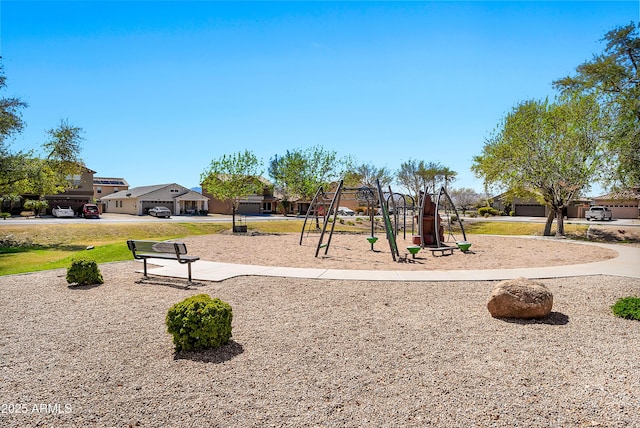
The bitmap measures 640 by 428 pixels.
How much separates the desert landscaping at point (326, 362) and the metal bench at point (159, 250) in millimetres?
1203

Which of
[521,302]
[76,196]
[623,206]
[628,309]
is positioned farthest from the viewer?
[623,206]

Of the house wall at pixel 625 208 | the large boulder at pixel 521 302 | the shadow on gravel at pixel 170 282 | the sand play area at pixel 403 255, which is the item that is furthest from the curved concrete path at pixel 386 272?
the house wall at pixel 625 208

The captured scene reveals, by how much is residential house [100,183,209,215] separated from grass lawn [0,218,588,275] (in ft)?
78.6

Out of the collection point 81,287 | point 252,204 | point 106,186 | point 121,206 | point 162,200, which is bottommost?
point 81,287

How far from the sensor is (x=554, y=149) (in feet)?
86.8

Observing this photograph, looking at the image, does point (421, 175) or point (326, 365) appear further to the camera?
point (421, 175)

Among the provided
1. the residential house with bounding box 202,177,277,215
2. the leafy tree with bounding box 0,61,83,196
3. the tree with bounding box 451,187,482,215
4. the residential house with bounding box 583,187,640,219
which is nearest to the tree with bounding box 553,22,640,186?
the leafy tree with bounding box 0,61,83,196

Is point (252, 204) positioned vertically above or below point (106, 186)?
below

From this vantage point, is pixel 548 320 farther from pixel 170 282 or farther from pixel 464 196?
pixel 464 196

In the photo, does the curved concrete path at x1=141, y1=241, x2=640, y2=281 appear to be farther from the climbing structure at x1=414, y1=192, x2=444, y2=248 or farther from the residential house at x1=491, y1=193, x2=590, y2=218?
the residential house at x1=491, y1=193, x2=590, y2=218

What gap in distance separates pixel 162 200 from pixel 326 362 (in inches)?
2267

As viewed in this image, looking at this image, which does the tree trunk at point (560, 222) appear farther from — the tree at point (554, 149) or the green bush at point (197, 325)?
the green bush at point (197, 325)

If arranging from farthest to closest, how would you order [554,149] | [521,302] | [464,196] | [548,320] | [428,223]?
[464,196], [554,149], [428,223], [548,320], [521,302]

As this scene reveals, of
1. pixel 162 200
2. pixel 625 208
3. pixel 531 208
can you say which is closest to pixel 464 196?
pixel 531 208
